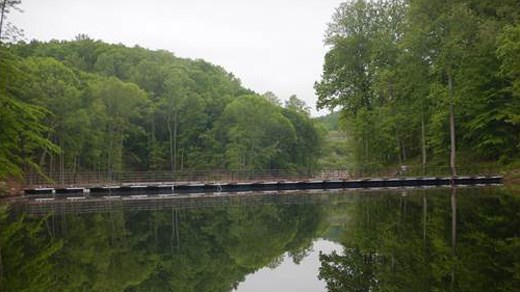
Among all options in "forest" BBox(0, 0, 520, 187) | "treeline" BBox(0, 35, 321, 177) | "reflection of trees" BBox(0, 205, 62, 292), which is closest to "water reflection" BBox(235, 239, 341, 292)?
"reflection of trees" BBox(0, 205, 62, 292)

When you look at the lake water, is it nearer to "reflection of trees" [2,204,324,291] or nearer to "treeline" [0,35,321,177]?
"reflection of trees" [2,204,324,291]

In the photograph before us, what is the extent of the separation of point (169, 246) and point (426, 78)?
31.6m

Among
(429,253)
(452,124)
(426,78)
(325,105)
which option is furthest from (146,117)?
(429,253)

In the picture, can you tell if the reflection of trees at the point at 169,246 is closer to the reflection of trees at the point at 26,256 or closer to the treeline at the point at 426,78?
the reflection of trees at the point at 26,256

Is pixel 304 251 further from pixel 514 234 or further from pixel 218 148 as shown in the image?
pixel 218 148

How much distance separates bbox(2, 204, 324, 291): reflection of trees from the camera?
963cm

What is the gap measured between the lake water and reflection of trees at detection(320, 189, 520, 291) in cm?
2

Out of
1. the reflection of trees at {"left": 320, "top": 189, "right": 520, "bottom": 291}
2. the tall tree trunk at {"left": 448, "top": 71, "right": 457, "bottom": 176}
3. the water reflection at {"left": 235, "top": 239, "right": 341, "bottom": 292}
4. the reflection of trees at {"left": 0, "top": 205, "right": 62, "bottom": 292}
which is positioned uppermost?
the tall tree trunk at {"left": 448, "top": 71, "right": 457, "bottom": 176}

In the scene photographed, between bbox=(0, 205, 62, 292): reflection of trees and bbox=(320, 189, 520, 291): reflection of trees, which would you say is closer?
bbox=(320, 189, 520, 291): reflection of trees

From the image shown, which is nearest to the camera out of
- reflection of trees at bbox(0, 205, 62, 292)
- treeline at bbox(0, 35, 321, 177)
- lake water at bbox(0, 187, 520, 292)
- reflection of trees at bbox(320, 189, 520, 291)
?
reflection of trees at bbox(320, 189, 520, 291)

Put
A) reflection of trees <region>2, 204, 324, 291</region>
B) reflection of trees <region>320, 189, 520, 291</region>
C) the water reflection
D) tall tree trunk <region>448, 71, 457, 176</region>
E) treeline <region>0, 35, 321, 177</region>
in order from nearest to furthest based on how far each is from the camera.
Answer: reflection of trees <region>320, 189, 520, 291</region>
the water reflection
reflection of trees <region>2, 204, 324, 291</region>
tall tree trunk <region>448, 71, 457, 176</region>
treeline <region>0, 35, 321, 177</region>

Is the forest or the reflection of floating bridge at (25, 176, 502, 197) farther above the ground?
the forest

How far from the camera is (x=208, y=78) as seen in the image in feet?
251

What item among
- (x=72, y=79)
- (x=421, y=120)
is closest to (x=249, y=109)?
(x=72, y=79)
